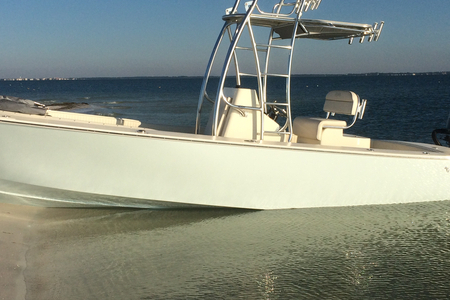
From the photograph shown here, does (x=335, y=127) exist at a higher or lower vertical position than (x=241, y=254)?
higher

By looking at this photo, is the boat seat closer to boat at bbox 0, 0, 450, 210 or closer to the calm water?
boat at bbox 0, 0, 450, 210

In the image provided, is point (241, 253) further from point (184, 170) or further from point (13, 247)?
point (13, 247)

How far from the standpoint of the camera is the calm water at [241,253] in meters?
4.34

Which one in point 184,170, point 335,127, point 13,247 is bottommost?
point 13,247

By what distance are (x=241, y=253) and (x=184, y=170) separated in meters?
1.18

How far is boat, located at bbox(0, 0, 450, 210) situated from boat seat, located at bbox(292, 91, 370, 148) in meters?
0.02

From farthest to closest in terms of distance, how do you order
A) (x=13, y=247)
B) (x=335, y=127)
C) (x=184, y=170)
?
(x=335, y=127)
(x=184, y=170)
(x=13, y=247)

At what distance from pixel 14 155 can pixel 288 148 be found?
320cm

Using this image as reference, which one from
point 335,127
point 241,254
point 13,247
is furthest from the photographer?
point 335,127

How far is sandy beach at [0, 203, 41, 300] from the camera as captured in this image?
4.07 metres

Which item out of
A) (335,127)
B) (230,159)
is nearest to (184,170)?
(230,159)

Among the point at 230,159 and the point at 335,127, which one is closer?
the point at 230,159

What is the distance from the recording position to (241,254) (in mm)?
5188

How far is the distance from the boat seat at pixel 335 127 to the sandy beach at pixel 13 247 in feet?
12.7
